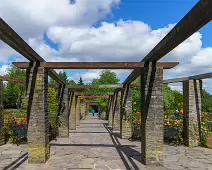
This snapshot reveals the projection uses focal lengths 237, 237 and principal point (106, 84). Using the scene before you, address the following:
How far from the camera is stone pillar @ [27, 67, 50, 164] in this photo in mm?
6617

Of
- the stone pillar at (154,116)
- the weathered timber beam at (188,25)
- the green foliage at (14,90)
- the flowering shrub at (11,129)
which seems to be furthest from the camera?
the green foliage at (14,90)

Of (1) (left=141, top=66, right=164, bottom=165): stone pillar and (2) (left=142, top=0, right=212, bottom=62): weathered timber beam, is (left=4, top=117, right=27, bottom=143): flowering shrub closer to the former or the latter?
(1) (left=141, top=66, right=164, bottom=165): stone pillar

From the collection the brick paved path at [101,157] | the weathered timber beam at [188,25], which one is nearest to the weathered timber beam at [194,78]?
the brick paved path at [101,157]

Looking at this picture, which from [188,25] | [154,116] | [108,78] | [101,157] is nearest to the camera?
[188,25]

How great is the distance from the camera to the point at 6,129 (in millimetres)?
9828

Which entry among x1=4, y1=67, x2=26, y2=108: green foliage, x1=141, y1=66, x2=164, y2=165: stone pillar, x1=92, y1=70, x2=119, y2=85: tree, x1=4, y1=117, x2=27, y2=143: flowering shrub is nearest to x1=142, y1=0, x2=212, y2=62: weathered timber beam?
x1=141, y1=66, x2=164, y2=165: stone pillar

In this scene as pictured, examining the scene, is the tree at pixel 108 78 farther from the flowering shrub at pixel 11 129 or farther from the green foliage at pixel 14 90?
the flowering shrub at pixel 11 129

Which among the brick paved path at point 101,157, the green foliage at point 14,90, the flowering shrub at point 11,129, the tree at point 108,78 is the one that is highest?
the tree at point 108,78

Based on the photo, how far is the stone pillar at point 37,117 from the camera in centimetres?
662

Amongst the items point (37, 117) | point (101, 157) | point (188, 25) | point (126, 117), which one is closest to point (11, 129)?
point (37, 117)

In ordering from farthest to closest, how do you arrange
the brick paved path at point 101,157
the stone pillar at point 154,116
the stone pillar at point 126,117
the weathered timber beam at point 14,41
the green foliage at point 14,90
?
the green foliage at point 14,90
the stone pillar at point 126,117
the stone pillar at point 154,116
the brick paved path at point 101,157
the weathered timber beam at point 14,41

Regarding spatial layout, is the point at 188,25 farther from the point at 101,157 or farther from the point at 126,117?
the point at 126,117

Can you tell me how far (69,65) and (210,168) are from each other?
4.64 metres

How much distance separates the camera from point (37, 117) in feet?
21.8
